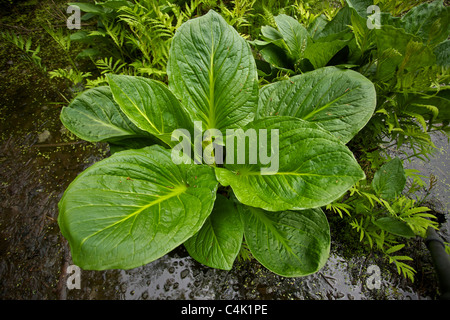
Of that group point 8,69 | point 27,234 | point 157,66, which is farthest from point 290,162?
point 8,69

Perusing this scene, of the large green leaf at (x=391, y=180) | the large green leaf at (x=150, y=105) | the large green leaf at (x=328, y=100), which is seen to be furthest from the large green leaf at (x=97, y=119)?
the large green leaf at (x=391, y=180)

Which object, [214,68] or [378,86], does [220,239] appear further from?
[378,86]

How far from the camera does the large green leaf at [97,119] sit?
1.11 meters

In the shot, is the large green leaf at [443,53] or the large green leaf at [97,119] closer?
the large green leaf at [97,119]

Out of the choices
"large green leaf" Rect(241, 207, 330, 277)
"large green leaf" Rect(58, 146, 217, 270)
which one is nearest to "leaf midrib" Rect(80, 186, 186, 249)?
"large green leaf" Rect(58, 146, 217, 270)

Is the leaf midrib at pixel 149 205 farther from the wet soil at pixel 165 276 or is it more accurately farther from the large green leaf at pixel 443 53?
the large green leaf at pixel 443 53

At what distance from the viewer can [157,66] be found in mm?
1676

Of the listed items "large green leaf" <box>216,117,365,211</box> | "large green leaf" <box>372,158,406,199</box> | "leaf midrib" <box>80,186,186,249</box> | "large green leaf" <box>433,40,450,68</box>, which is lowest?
"leaf midrib" <box>80,186,186,249</box>

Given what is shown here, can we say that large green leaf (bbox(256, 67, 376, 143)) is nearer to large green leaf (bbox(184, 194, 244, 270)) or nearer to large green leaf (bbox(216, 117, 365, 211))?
large green leaf (bbox(216, 117, 365, 211))

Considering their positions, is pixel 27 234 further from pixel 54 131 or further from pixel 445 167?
pixel 445 167

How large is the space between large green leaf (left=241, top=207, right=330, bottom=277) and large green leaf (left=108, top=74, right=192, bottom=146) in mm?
515

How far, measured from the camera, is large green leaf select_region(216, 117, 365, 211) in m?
0.81

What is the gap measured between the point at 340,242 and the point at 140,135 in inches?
43.2

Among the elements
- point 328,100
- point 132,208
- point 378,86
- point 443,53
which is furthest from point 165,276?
point 443,53
